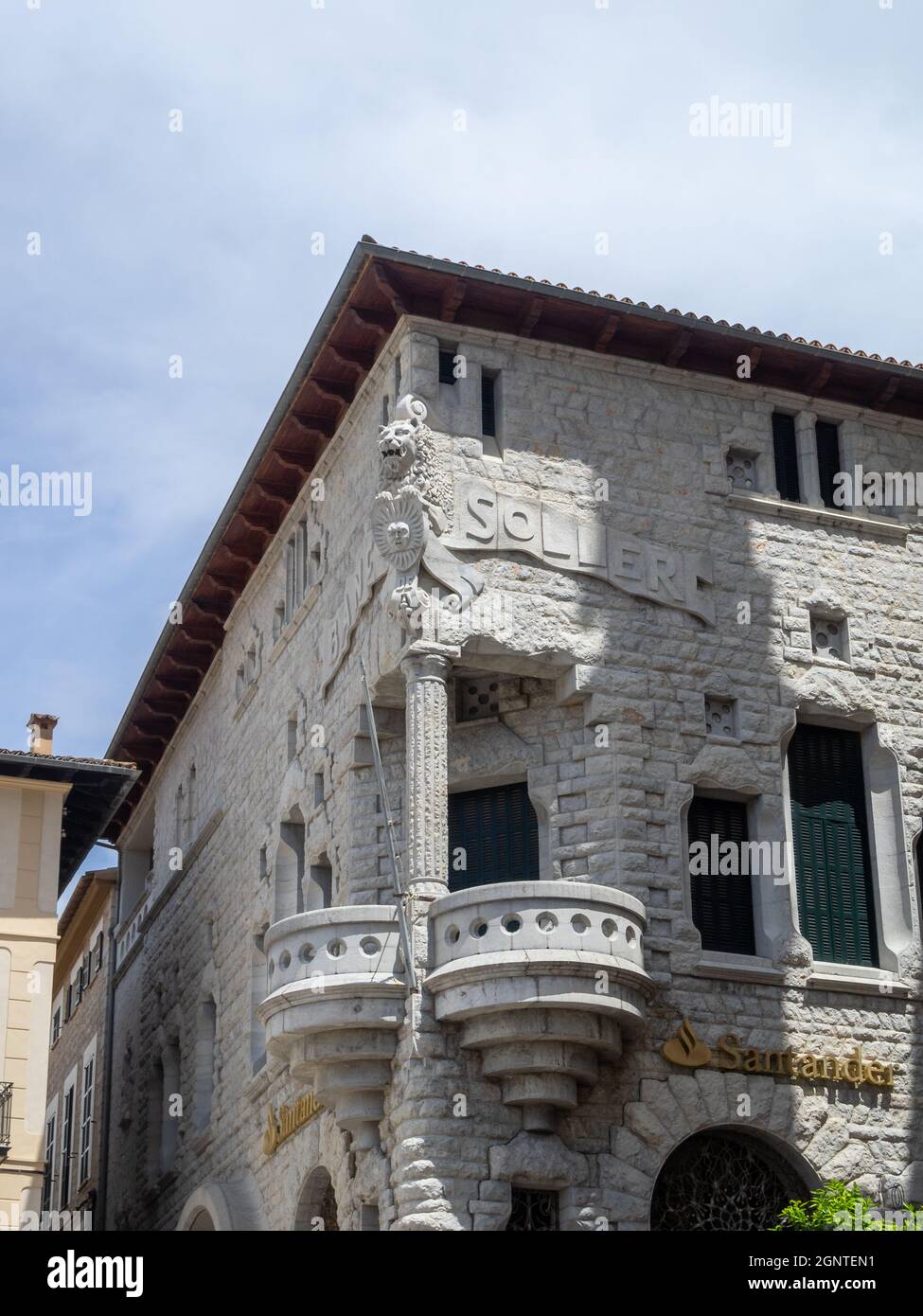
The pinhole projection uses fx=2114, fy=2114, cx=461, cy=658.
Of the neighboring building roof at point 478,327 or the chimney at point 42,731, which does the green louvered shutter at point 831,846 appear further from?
the chimney at point 42,731

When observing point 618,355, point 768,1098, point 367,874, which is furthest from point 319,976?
point 618,355

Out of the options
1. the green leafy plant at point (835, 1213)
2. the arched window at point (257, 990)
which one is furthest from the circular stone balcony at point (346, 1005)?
the arched window at point (257, 990)

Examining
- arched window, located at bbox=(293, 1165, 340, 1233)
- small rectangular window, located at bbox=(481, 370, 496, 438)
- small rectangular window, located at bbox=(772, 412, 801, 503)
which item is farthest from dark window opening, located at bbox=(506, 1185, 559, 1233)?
small rectangular window, located at bbox=(772, 412, 801, 503)

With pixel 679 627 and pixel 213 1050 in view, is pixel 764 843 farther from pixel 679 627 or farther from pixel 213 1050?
pixel 213 1050

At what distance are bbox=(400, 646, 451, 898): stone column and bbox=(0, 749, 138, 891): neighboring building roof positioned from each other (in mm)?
7621

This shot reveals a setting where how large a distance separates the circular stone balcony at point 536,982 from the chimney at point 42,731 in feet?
36.6

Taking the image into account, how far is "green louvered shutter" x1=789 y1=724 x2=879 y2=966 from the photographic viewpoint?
24.2 metres

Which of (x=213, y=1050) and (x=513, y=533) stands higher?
(x=513, y=533)

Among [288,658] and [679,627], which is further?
[288,658]

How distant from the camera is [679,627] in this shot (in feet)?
80.8

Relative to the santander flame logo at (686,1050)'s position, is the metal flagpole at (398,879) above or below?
above

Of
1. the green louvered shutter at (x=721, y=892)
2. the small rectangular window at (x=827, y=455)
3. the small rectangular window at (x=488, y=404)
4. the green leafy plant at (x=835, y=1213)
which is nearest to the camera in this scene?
the green leafy plant at (x=835, y=1213)

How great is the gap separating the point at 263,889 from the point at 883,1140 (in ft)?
29.8

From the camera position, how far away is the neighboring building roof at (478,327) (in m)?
24.7
